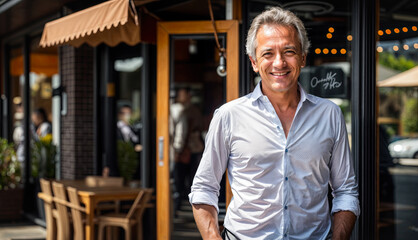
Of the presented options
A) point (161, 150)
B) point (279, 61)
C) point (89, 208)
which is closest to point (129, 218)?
point (89, 208)

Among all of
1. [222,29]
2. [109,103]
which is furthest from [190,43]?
[222,29]

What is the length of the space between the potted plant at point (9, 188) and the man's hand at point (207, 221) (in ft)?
21.5

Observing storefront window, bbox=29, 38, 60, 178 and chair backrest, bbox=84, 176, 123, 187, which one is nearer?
chair backrest, bbox=84, 176, 123, 187

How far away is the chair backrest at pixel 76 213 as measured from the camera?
5.37 m

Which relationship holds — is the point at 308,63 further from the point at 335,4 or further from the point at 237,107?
the point at 237,107

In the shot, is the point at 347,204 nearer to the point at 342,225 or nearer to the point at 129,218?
the point at 342,225

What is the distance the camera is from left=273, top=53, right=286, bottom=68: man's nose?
7.67 feet

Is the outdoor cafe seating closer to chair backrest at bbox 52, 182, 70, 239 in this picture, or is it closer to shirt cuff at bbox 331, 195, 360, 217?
chair backrest at bbox 52, 182, 70, 239

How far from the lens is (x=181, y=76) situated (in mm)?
8867

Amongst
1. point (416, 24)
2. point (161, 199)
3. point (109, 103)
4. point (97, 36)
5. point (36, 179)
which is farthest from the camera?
point (36, 179)

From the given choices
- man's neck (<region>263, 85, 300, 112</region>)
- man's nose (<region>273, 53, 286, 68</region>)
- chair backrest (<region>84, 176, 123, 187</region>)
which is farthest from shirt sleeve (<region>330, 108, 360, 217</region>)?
chair backrest (<region>84, 176, 123, 187</region>)

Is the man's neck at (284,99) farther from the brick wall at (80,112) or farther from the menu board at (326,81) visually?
the brick wall at (80,112)

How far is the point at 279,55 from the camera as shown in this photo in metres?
2.35

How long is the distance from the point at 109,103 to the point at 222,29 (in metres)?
2.76
